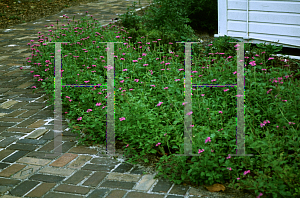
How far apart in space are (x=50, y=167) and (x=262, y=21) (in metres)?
4.89

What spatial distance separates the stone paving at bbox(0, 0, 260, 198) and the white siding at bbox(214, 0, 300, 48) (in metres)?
4.07

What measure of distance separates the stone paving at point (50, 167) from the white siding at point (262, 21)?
4.07m

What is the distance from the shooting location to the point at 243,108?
10.8 ft

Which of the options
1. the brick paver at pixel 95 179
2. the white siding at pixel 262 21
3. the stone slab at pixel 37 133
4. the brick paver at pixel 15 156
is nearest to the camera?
the brick paver at pixel 95 179

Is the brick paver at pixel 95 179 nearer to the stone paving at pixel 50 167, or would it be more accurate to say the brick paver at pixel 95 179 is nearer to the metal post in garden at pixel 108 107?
the stone paving at pixel 50 167

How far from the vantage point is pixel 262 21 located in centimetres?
608

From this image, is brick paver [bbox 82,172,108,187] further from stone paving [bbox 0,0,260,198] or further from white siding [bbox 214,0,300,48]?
white siding [bbox 214,0,300,48]

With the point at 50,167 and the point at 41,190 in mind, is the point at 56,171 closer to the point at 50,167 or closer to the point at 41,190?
the point at 50,167

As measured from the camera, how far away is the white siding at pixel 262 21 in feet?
18.5

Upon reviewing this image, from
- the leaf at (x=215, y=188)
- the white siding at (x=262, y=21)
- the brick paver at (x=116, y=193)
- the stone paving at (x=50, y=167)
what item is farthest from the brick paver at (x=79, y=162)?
the white siding at (x=262, y=21)

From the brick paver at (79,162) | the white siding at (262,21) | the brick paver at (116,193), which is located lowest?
the brick paver at (116,193)

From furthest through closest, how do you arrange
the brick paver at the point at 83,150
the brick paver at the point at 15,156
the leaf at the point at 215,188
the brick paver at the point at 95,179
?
the brick paver at the point at 83,150 → the brick paver at the point at 15,156 → the brick paver at the point at 95,179 → the leaf at the point at 215,188

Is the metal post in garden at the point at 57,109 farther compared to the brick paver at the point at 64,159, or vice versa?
the metal post in garden at the point at 57,109

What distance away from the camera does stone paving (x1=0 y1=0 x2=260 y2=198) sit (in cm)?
257
